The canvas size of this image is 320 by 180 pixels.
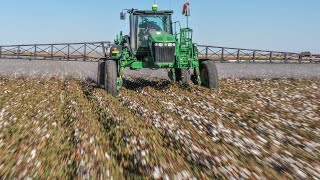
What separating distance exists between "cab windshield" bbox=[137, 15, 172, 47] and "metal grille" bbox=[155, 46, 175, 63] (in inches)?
78.3

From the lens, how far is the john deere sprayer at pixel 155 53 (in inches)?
618

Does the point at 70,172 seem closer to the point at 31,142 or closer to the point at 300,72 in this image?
the point at 31,142

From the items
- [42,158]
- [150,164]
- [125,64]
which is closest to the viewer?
[150,164]

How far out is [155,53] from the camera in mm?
15664

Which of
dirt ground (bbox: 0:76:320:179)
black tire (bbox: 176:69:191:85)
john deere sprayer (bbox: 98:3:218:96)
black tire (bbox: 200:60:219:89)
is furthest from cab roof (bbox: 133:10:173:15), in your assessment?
dirt ground (bbox: 0:76:320:179)

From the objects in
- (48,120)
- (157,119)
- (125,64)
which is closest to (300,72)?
(125,64)

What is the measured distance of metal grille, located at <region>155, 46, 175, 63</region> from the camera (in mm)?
15648

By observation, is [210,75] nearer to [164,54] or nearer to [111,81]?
[164,54]

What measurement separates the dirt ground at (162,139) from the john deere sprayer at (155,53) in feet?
12.0

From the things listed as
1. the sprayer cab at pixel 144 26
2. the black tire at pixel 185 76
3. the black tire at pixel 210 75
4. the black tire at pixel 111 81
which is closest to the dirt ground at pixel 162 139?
the black tire at pixel 111 81

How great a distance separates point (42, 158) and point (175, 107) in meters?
5.80

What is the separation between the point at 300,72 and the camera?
27.9m

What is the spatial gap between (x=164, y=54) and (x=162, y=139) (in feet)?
28.7

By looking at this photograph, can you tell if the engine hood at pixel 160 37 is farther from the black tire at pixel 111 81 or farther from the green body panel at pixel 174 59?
the black tire at pixel 111 81
